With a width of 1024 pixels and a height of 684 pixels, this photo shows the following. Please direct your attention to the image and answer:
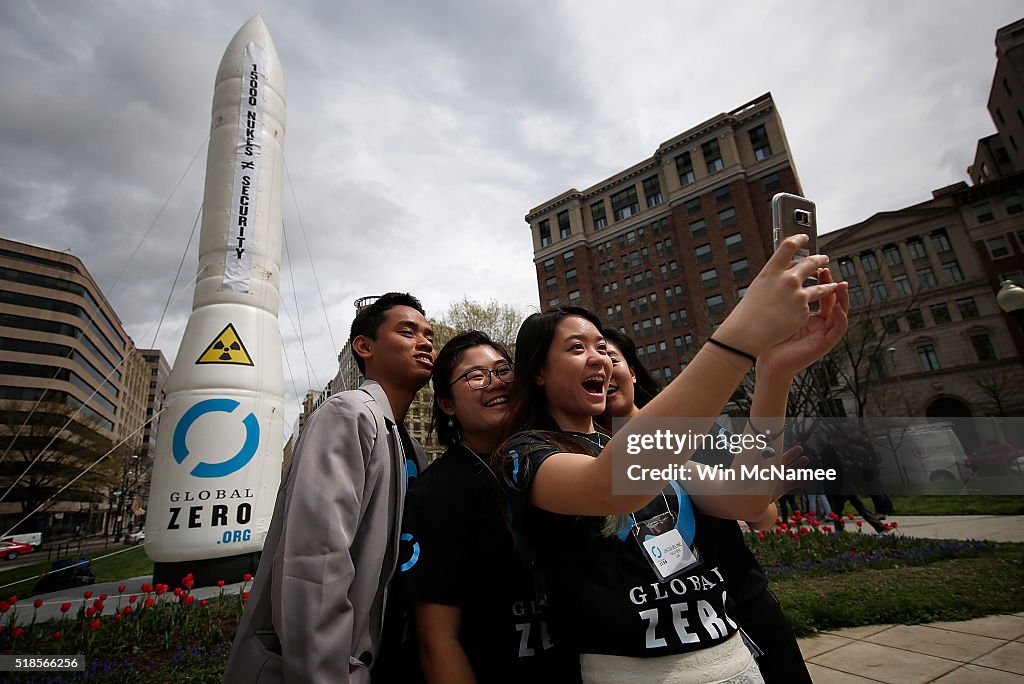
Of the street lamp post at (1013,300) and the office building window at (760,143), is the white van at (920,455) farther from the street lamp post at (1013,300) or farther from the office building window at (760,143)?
the office building window at (760,143)

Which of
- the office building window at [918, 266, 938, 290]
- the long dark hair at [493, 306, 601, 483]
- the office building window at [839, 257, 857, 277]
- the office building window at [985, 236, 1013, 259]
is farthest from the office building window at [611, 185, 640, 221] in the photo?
the long dark hair at [493, 306, 601, 483]

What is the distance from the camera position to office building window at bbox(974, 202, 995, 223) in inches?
1385

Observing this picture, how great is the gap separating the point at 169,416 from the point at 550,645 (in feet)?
29.8

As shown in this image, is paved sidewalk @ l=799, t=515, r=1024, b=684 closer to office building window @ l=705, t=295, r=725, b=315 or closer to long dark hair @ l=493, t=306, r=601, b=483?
long dark hair @ l=493, t=306, r=601, b=483

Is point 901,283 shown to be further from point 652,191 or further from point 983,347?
point 652,191

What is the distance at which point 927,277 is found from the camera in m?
36.6

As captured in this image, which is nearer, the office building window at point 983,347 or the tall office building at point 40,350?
the tall office building at point 40,350

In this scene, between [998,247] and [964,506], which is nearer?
[964,506]

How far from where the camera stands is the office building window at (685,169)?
4459cm

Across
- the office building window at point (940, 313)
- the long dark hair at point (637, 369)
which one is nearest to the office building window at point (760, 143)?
the office building window at point (940, 313)

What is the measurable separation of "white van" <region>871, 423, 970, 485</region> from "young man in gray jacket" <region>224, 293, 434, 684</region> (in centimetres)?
2630

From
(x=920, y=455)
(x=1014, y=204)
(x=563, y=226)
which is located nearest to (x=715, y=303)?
(x=563, y=226)

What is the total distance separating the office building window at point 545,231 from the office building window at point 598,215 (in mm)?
5153

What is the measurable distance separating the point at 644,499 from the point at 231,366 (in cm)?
917
